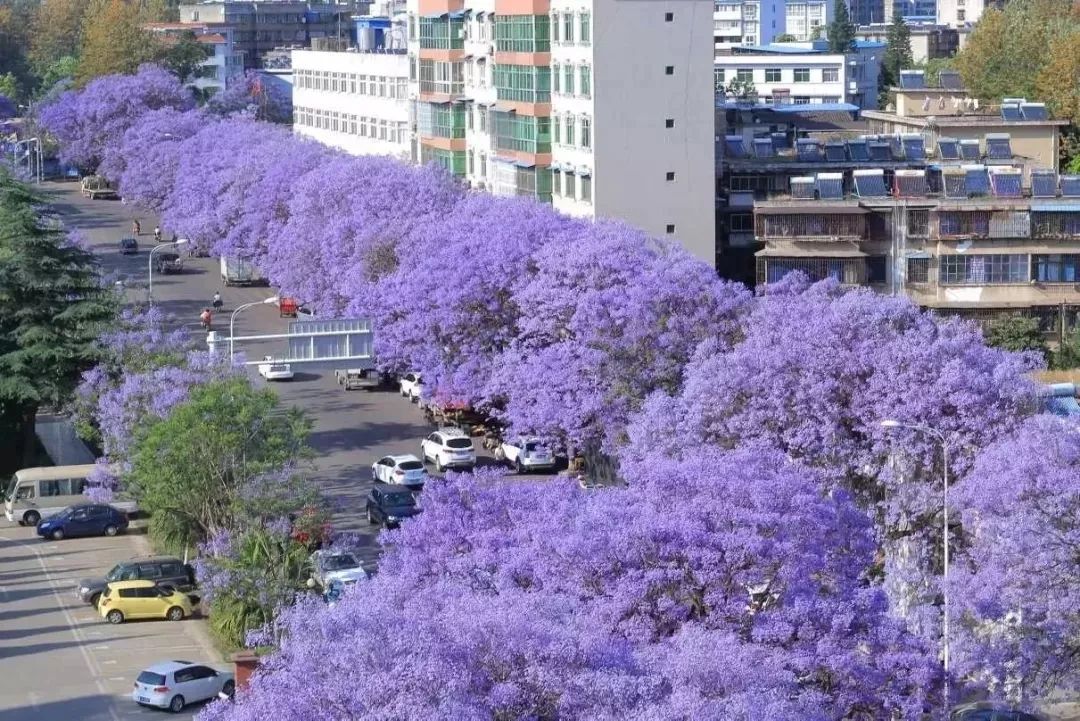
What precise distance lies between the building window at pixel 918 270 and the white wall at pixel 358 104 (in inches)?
883

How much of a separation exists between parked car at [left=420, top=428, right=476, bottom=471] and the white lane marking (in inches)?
336

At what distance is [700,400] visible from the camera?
35.9 metres

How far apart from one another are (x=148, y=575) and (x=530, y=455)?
33.3ft

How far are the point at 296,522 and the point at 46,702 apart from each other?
18.7ft

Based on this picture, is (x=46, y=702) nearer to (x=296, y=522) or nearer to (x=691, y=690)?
(x=296, y=522)

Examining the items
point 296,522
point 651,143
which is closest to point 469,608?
point 296,522

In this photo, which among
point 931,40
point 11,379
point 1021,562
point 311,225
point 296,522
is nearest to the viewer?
point 1021,562

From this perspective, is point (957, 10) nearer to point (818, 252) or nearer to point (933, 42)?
point (933, 42)

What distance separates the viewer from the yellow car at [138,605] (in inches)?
1416

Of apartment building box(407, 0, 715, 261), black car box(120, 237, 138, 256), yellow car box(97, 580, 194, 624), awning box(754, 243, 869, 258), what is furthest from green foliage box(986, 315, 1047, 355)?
black car box(120, 237, 138, 256)

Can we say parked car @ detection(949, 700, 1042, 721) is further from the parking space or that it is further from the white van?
the white van

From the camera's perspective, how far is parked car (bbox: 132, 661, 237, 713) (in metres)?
30.7

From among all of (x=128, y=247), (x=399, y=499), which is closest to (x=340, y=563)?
(x=399, y=499)

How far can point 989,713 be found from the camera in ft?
94.1
